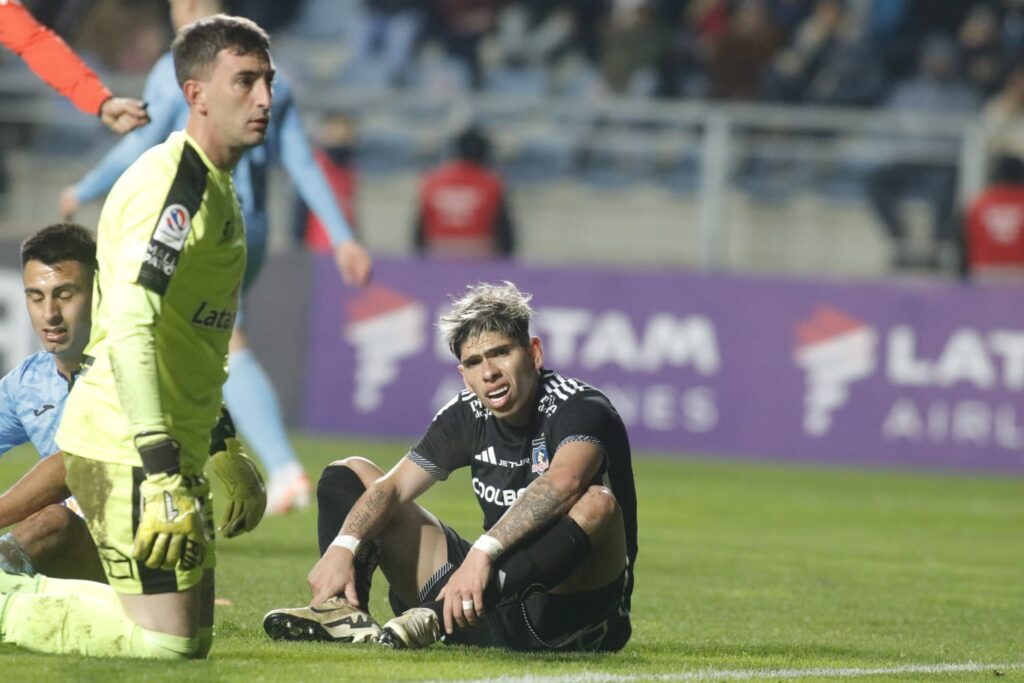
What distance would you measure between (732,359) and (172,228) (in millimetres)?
10689

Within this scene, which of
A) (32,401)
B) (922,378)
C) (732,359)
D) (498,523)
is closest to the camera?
(498,523)

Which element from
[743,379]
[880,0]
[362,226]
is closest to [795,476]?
[743,379]

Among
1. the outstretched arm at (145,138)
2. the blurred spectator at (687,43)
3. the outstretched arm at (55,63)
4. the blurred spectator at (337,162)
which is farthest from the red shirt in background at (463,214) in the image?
the outstretched arm at (55,63)

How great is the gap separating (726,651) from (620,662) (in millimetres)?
603

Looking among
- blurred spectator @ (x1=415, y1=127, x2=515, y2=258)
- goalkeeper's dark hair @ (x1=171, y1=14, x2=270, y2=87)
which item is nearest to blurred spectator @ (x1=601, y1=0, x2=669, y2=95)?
blurred spectator @ (x1=415, y1=127, x2=515, y2=258)

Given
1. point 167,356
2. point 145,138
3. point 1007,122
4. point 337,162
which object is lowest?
point 167,356

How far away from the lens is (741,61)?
61.4 ft

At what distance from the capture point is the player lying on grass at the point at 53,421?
19.6 feet

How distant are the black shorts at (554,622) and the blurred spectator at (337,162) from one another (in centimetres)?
1019

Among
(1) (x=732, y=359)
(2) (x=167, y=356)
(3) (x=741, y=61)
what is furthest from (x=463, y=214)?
(2) (x=167, y=356)

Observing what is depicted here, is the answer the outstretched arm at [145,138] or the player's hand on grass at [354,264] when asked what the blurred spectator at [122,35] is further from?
the player's hand on grass at [354,264]

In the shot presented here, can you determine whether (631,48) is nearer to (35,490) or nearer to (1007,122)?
(1007,122)

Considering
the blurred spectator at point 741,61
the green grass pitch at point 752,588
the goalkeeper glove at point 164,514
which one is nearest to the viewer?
the goalkeeper glove at point 164,514

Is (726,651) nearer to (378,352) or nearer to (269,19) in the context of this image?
(378,352)
